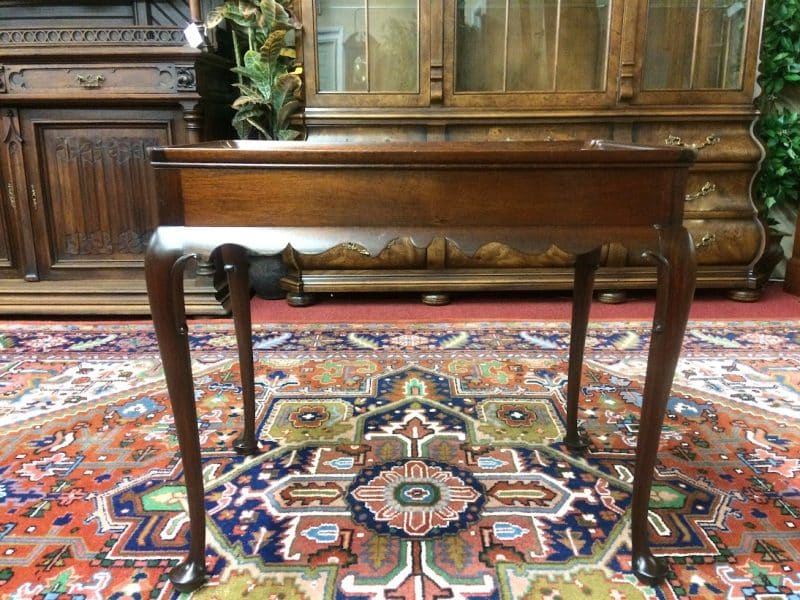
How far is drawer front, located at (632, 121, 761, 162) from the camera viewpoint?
2656 mm

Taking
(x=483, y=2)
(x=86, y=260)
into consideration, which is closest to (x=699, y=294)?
(x=483, y=2)

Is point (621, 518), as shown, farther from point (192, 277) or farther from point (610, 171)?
point (192, 277)

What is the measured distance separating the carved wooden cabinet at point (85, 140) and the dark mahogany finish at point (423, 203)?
1665mm

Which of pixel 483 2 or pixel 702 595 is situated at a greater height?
pixel 483 2

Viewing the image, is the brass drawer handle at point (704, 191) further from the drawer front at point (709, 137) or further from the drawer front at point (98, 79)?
the drawer front at point (98, 79)

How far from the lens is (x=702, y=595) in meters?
1.04

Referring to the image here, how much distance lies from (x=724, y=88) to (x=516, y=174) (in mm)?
2235

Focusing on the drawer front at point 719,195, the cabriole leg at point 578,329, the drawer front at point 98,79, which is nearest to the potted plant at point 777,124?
the drawer front at point 719,195

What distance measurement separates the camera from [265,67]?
8.41ft

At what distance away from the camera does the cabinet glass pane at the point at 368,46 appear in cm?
270

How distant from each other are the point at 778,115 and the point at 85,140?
3.09 meters

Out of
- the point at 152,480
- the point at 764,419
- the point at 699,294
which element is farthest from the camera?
the point at 699,294

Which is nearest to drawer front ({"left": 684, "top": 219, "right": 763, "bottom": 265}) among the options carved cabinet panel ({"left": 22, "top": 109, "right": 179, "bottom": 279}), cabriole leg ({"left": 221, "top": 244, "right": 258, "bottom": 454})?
cabriole leg ({"left": 221, "top": 244, "right": 258, "bottom": 454})

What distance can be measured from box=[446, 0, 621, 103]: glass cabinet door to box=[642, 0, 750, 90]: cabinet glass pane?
0.25m
